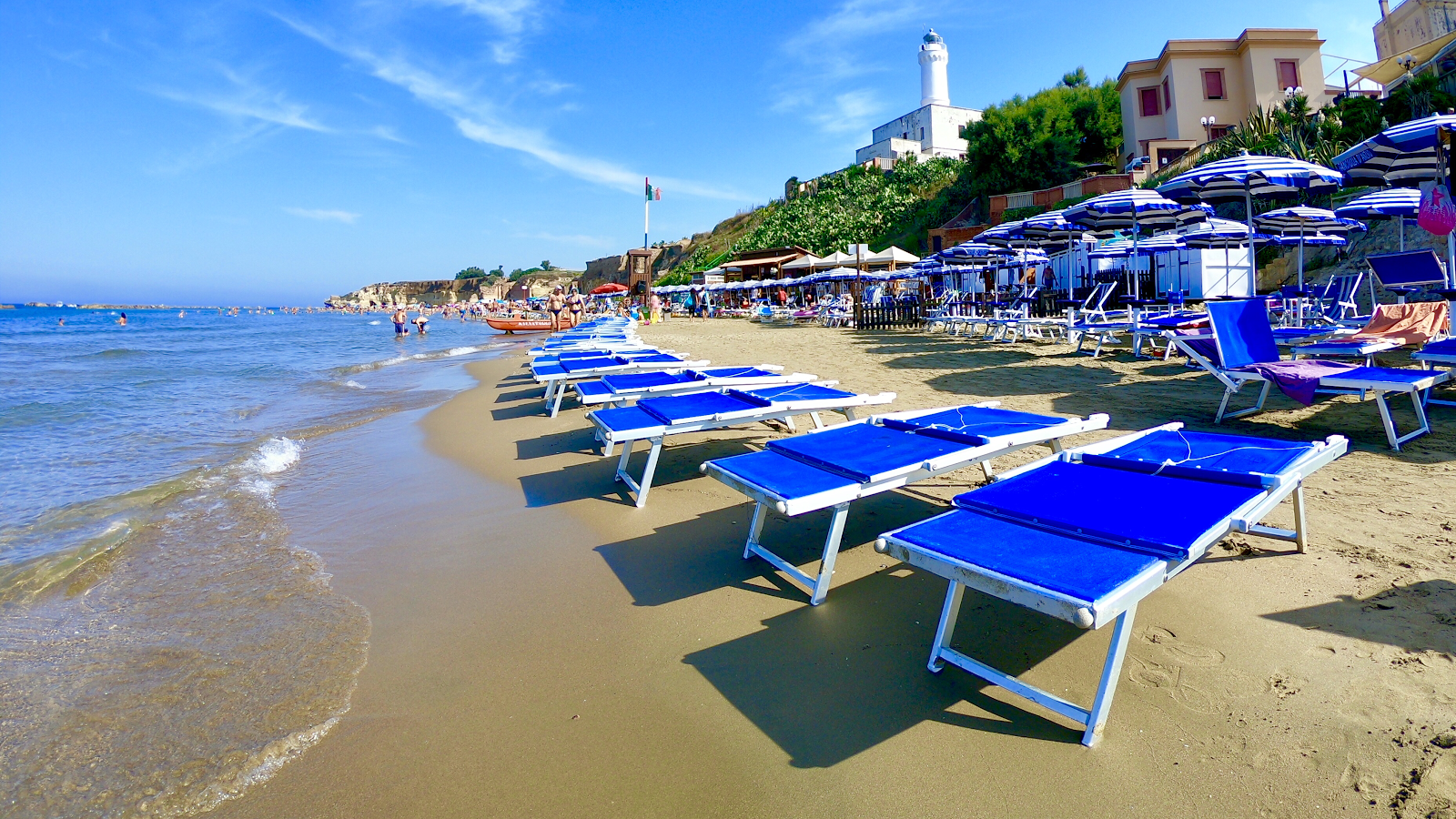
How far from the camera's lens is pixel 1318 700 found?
6.80ft

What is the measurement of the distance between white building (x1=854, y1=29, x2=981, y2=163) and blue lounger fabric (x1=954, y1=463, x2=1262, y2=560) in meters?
53.9

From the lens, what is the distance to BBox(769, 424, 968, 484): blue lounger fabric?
3135 mm

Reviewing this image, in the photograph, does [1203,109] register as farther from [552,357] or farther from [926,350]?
[552,357]

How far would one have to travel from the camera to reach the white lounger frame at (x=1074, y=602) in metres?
1.79

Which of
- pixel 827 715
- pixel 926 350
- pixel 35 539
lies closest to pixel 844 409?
pixel 827 715

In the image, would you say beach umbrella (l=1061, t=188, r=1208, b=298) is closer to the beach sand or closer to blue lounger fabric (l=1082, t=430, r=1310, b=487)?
the beach sand

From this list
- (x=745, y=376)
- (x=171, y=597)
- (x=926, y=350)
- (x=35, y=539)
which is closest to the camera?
(x=171, y=597)

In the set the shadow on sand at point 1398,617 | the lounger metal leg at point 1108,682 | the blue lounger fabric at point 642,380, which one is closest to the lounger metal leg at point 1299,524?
the shadow on sand at point 1398,617

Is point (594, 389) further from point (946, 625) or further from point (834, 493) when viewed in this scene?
point (946, 625)

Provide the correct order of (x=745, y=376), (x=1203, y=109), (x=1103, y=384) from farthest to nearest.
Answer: (x=1203, y=109), (x=1103, y=384), (x=745, y=376)

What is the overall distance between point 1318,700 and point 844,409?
3.28 meters

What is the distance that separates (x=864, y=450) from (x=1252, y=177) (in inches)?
283

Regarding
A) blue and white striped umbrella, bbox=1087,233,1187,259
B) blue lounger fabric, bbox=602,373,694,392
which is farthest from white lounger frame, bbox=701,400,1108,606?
blue and white striped umbrella, bbox=1087,233,1187,259

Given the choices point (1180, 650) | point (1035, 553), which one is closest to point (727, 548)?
point (1035, 553)
